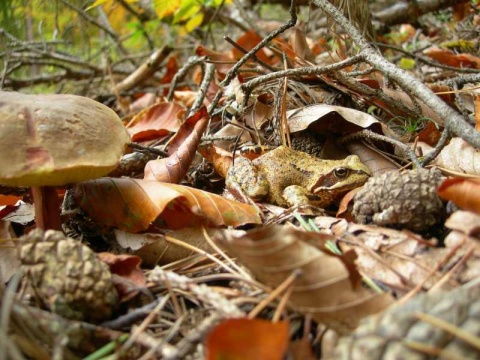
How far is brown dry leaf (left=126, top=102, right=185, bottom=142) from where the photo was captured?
365 centimetres

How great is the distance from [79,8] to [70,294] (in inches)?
174

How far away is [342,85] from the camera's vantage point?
3.21 m

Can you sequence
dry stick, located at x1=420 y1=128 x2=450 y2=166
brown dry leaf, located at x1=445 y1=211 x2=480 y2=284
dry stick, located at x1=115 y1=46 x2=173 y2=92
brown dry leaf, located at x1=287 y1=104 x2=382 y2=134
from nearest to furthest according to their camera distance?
1. brown dry leaf, located at x1=445 y1=211 x2=480 y2=284
2. dry stick, located at x1=420 y1=128 x2=450 y2=166
3. brown dry leaf, located at x1=287 y1=104 x2=382 y2=134
4. dry stick, located at x1=115 y1=46 x2=173 y2=92

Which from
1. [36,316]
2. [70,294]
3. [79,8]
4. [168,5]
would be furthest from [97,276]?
[79,8]

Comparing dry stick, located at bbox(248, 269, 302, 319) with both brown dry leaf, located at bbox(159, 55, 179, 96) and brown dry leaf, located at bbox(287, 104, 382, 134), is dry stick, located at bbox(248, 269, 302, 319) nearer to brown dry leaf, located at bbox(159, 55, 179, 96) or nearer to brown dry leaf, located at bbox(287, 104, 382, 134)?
brown dry leaf, located at bbox(287, 104, 382, 134)

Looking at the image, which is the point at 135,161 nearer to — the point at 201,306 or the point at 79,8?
the point at 201,306

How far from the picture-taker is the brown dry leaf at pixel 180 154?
2.57 m

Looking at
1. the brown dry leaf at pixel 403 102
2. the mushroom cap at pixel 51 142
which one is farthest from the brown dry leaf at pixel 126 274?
the brown dry leaf at pixel 403 102

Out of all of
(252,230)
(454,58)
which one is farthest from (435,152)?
(454,58)

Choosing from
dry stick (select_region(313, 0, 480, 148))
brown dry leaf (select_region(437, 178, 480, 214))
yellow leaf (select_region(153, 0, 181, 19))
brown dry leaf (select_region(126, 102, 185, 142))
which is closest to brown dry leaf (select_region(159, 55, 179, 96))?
yellow leaf (select_region(153, 0, 181, 19))

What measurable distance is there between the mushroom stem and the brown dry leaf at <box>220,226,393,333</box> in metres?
1.11

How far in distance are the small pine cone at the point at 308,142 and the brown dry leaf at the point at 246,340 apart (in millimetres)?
2123

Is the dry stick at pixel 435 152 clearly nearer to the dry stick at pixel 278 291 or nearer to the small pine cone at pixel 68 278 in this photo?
the dry stick at pixel 278 291

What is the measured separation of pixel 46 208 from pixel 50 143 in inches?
17.2
